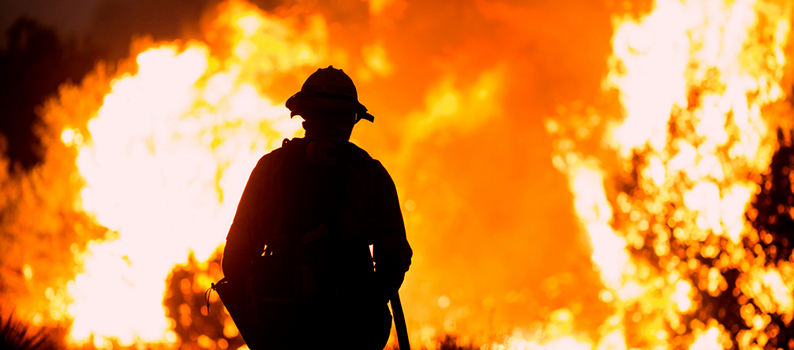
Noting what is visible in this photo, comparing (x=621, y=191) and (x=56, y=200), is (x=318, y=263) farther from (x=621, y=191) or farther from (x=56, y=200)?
(x=56, y=200)

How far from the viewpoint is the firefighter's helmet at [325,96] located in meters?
3.40

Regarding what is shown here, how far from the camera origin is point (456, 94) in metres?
15.9

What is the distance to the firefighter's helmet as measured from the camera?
11.2 ft

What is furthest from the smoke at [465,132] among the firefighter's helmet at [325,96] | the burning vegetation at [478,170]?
the firefighter's helmet at [325,96]

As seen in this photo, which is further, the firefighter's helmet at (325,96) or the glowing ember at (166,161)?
the glowing ember at (166,161)

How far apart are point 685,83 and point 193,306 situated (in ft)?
29.1

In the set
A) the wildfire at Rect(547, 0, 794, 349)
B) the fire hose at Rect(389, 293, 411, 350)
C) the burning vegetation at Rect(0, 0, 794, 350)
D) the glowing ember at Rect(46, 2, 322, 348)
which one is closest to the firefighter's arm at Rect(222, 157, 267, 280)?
the fire hose at Rect(389, 293, 411, 350)

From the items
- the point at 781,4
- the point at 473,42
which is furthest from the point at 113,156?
the point at 781,4

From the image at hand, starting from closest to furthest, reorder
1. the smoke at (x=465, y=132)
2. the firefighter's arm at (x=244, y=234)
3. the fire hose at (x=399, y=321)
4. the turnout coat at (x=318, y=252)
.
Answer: the turnout coat at (x=318, y=252) < the firefighter's arm at (x=244, y=234) < the fire hose at (x=399, y=321) < the smoke at (x=465, y=132)

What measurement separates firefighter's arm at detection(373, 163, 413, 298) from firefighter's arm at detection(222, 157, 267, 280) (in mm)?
587

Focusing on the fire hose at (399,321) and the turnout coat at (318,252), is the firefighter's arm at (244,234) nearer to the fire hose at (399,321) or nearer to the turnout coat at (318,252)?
the turnout coat at (318,252)

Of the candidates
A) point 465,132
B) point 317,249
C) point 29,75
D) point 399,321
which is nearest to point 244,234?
point 317,249

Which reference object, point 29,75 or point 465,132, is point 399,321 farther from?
point 29,75

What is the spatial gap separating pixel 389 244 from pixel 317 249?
13.5 inches
